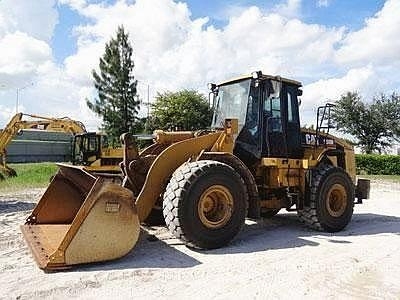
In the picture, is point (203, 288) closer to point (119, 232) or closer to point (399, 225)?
point (119, 232)

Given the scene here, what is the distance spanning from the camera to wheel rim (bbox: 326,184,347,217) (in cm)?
830

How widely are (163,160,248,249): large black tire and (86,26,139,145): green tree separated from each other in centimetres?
2714

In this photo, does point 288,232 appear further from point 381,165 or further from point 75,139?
point 381,165

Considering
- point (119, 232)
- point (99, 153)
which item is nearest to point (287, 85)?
point (119, 232)

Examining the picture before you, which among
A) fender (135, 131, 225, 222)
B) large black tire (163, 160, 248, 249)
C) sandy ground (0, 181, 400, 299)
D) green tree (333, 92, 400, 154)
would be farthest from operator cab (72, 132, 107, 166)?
green tree (333, 92, 400, 154)

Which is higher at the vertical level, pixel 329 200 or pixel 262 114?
pixel 262 114

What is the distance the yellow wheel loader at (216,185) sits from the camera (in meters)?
5.51

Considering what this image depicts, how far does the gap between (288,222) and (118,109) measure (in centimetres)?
2608

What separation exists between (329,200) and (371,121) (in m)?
32.3

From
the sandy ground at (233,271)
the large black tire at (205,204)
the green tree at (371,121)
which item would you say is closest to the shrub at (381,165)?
the green tree at (371,121)

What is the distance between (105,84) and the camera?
1348 inches

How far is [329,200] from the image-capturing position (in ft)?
27.2

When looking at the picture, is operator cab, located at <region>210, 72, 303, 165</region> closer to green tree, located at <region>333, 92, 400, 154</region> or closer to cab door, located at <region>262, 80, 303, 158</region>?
cab door, located at <region>262, 80, 303, 158</region>

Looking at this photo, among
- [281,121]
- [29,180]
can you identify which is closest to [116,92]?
[29,180]
